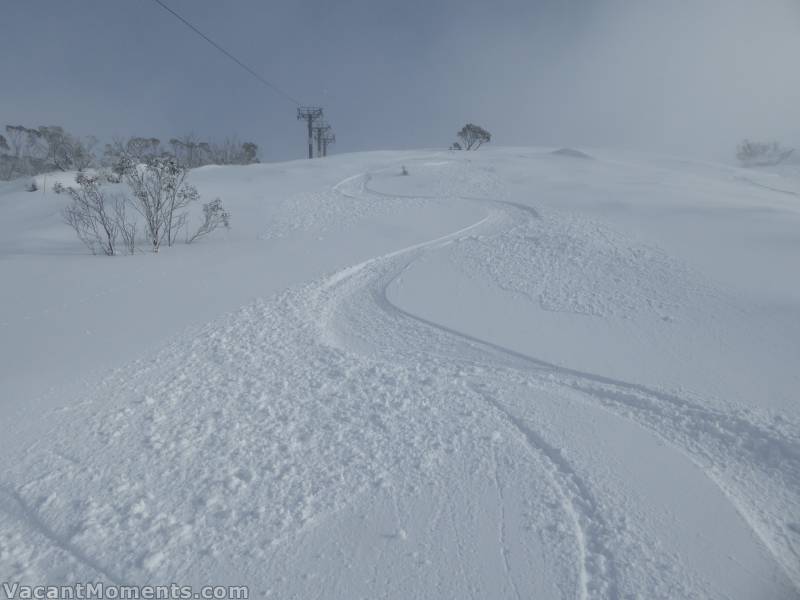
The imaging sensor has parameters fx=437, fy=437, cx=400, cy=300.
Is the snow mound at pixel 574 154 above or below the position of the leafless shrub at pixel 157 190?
above

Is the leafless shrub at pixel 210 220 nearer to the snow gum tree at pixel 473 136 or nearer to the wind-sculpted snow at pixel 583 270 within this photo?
the wind-sculpted snow at pixel 583 270

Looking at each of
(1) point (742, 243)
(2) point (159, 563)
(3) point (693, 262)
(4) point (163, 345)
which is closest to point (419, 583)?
(2) point (159, 563)

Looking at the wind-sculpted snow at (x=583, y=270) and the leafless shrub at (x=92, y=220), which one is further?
the leafless shrub at (x=92, y=220)

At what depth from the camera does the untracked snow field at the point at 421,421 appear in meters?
2.01

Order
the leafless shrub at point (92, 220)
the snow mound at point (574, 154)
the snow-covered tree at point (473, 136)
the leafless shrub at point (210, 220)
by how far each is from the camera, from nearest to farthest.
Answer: the leafless shrub at point (92, 220)
the leafless shrub at point (210, 220)
the snow mound at point (574, 154)
the snow-covered tree at point (473, 136)

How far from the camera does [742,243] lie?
5914mm

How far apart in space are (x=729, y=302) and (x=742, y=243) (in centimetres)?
217

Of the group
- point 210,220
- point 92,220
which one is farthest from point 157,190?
point 92,220

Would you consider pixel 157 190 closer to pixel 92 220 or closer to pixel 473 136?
pixel 92 220

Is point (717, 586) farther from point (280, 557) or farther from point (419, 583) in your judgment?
point (280, 557)

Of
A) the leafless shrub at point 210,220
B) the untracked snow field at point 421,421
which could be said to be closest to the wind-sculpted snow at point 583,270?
the untracked snow field at point 421,421

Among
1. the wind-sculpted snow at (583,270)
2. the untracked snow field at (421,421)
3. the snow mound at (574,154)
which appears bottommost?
the untracked snow field at (421,421)

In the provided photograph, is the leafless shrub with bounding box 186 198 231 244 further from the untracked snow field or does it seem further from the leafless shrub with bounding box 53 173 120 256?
the untracked snow field

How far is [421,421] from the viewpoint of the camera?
293 centimetres
